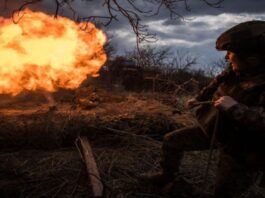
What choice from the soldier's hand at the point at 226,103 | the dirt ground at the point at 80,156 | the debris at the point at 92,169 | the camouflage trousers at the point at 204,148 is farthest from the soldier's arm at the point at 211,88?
the debris at the point at 92,169

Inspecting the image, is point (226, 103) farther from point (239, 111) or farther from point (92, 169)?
point (92, 169)

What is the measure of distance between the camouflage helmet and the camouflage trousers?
43.5 inches

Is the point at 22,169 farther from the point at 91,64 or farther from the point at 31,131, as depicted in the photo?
the point at 91,64

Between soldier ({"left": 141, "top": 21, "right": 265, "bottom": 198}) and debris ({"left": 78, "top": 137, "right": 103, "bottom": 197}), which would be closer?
soldier ({"left": 141, "top": 21, "right": 265, "bottom": 198})

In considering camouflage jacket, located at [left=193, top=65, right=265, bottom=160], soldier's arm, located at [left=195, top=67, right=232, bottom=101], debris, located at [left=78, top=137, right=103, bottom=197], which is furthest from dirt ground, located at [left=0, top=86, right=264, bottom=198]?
soldier's arm, located at [left=195, top=67, right=232, bottom=101]

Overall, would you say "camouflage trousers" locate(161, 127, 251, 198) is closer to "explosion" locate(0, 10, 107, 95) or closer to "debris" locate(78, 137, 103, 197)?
"debris" locate(78, 137, 103, 197)

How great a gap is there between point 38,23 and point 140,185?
6.32 m

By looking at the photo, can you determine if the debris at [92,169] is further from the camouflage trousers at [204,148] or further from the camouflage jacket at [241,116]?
the camouflage jacket at [241,116]

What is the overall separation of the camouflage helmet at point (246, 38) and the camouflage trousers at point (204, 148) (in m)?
1.11

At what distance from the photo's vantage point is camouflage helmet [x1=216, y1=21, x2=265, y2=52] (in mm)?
3428

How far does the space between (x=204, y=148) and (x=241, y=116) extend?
1.10 m

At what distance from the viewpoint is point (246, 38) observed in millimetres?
3451

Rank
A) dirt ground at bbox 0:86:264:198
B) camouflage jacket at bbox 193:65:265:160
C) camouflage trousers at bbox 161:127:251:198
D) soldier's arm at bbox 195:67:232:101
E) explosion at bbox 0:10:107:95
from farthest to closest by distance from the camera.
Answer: explosion at bbox 0:10:107:95 → dirt ground at bbox 0:86:264:198 → soldier's arm at bbox 195:67:232:101 → camouflage trousers at bbox 161:127:251:198 → camouflage jacket at bbox 193:65:265:160

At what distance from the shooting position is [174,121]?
23.1 ft
